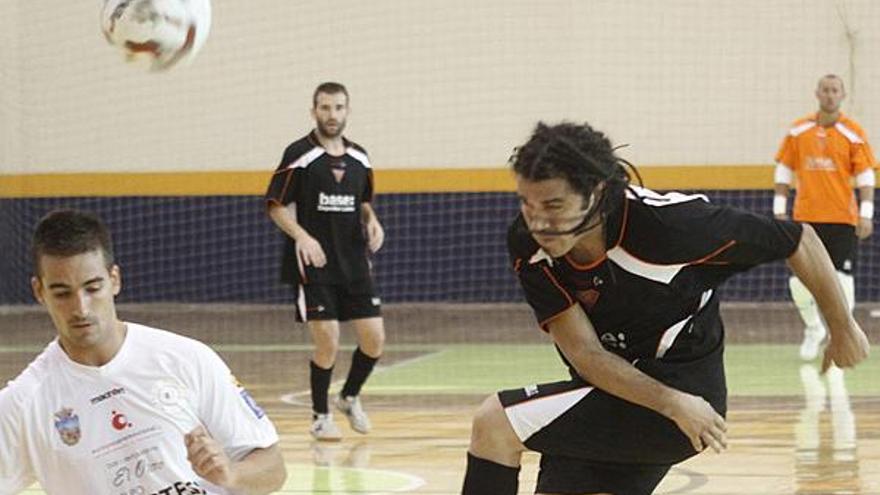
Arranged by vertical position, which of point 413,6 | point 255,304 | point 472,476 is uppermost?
point 413,6

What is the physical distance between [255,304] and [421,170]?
6.40 feet

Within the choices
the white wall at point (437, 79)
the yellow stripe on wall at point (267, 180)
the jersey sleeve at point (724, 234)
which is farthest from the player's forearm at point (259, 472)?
the white wall at point (437, 79)

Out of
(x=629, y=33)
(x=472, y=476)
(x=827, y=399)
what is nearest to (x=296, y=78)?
(x=629, y=33)

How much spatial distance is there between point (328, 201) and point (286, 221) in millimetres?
346

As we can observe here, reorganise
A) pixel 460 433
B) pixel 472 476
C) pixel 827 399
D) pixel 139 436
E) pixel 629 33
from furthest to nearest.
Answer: pixel 629 33
pixel 827 399
pixel 460 433
pixel 472 476
pixel 139 436

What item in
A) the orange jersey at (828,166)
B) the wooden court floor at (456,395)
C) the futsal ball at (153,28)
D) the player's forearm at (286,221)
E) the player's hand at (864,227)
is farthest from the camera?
the player's hand at (864,227)

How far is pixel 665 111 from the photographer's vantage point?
48.9ft

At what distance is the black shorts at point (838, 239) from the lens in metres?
11.3

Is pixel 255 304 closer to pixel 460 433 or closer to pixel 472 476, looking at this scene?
pixel 460 433

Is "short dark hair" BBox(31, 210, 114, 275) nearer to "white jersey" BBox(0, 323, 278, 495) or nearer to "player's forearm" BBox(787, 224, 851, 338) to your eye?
"white jersey" BBox(0, 323, 278, 495)

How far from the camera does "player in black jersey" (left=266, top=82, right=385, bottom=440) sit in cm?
859

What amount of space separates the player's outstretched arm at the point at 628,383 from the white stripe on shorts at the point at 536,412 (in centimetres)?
9

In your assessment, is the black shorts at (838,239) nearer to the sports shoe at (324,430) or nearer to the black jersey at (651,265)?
the sports shoe at (324,430)

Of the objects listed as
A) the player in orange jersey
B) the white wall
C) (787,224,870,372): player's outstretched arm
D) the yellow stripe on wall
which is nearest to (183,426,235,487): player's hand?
(787,224,870,372): player's outstretched arm
